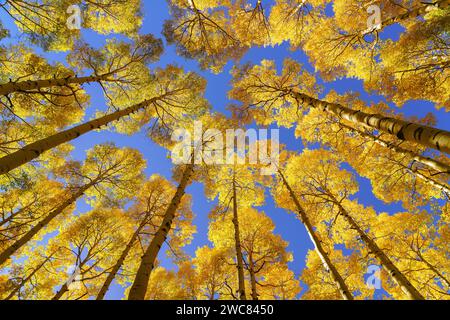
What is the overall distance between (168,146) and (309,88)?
658 cm

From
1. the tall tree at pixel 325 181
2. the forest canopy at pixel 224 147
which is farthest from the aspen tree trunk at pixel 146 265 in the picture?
the tall tree at pixel 325 181

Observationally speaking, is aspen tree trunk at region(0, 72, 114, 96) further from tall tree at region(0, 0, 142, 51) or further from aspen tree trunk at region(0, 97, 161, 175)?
tall tree at region(0, 0, 142, 51)

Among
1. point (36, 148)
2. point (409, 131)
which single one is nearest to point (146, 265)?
point (36, 148)

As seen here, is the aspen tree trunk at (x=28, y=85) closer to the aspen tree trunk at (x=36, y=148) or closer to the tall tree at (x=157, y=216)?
the aspen tree trunk at (x=36, y=148)

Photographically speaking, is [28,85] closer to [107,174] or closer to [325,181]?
[107,174]

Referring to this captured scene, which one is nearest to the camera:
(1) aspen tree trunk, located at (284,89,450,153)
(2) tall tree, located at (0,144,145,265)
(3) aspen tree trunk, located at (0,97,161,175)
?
(1) aspen tree trunk, located at (284,89,450,153)

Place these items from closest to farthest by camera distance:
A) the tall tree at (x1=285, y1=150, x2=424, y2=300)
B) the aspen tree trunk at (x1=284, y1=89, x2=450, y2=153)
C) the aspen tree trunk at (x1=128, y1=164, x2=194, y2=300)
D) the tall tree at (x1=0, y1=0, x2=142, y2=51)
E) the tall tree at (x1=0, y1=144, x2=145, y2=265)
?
1. the aspen tree trunk at (x1=284, y1=89, x2=450, y2=153)
2. the aspen tree trunk at (x1=128, y1=164, x2=194, y2=300)
3. the tall tree at (x1=0, y1=0, x2=142, y2=51)
4. the tall tree at (x1=285, y1=150, x2=424, y2=300)
5. the tall tree at (x1=0, y1=144, x2=145, y2=265)

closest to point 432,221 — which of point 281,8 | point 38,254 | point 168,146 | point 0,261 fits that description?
point 281,8

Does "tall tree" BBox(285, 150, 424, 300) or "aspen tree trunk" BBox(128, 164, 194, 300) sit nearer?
"aspen tree trunk" BBox(128, 164, 194, 300)

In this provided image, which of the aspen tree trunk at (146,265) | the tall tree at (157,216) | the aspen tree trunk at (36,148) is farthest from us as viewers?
the tall tree at (157,216)

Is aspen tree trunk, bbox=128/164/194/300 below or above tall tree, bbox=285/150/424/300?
below

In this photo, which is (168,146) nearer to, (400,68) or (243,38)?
(243,38)

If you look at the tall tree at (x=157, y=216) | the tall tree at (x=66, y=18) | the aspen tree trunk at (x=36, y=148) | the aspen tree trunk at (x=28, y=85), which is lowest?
the aspen tree trunk at (x=36, y=148)

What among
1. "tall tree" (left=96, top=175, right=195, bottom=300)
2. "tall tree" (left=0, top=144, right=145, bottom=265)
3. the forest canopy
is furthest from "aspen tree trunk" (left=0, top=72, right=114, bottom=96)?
"tall tree" (left=96, top=175, right=195, bottom=300)
